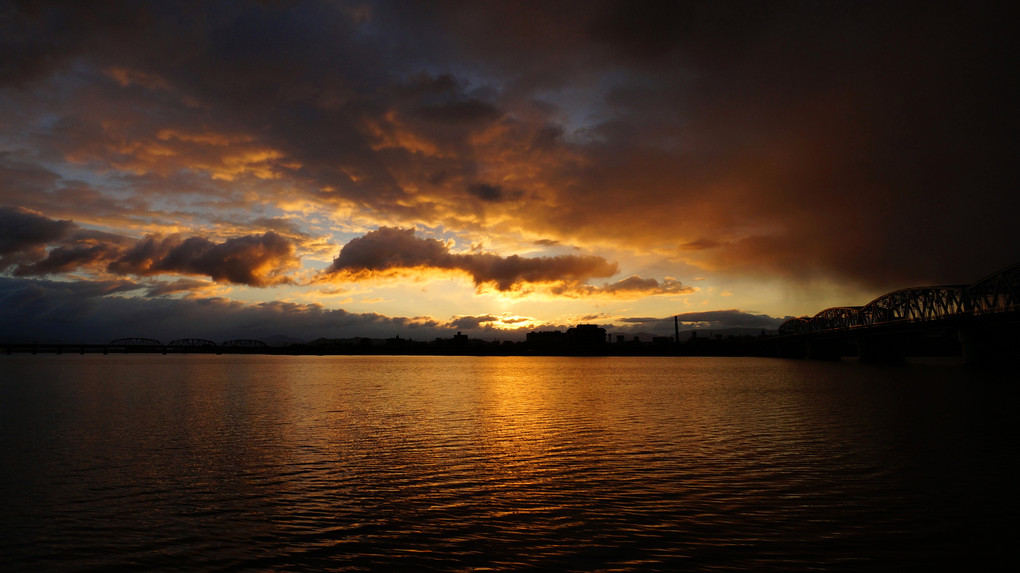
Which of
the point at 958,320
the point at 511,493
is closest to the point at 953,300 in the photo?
the point at 958,320

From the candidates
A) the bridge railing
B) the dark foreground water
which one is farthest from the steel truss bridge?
the dark foreground water

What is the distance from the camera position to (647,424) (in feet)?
114

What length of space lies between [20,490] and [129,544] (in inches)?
370

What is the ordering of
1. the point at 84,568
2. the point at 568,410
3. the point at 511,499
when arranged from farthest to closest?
the point at 568,410 < the point at 511,499 < the point at 84,568

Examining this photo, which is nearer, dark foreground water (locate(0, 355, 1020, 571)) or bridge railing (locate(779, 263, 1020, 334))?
dark foreground water (locate(0, 355, 1020, 571))

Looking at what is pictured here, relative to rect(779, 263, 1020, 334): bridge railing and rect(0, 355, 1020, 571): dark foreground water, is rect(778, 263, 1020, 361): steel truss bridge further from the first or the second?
rect(0, 355, 1020, 571): dark foreground water

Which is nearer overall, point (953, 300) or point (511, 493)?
point (511, 493)

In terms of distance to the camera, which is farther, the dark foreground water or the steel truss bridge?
the steel truss bridge

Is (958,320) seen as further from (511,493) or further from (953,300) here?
(511,493)

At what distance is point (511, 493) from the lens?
1833 centimetres

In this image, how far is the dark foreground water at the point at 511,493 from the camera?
41.7 feet

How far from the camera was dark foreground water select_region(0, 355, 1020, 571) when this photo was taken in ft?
41.7

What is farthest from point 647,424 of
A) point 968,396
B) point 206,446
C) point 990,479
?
point 968,396

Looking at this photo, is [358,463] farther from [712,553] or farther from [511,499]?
[712,553]
